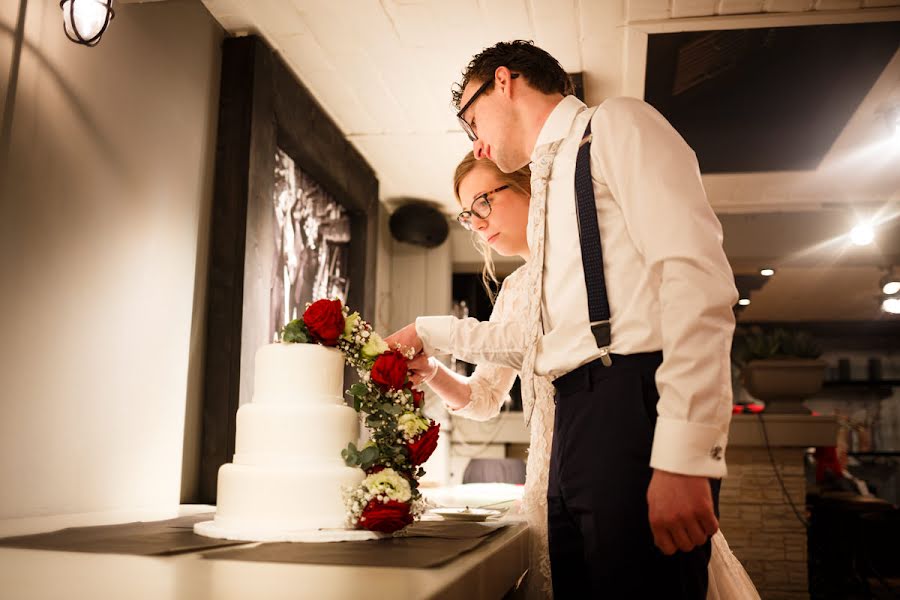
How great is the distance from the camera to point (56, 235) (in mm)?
2059

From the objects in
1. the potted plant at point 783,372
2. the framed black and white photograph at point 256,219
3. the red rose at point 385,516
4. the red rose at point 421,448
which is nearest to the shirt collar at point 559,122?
the red rose at point 421,448

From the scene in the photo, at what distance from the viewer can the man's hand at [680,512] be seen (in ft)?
3.66

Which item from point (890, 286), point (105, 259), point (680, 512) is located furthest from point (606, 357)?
point (890, 286)

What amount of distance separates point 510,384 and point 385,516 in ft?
2.81

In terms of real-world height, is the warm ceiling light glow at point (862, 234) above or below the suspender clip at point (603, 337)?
above

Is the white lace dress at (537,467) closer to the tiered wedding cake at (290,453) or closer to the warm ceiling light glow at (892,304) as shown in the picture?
the tiered wedding cake at (290,453)

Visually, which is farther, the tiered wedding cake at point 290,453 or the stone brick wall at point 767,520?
the stone brick wall at point 767,520

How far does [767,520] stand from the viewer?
15.0 feet

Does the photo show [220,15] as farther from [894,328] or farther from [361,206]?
[894,328]

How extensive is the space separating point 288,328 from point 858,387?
11115mm

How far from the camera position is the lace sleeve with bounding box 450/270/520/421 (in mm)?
2102

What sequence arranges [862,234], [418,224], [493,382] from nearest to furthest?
[493,382] < [862,234] < [418,224]

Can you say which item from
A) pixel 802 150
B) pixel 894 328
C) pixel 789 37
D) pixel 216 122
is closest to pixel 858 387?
pixel 894 328

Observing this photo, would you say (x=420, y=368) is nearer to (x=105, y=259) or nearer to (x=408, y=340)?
(x=408, y=340)
